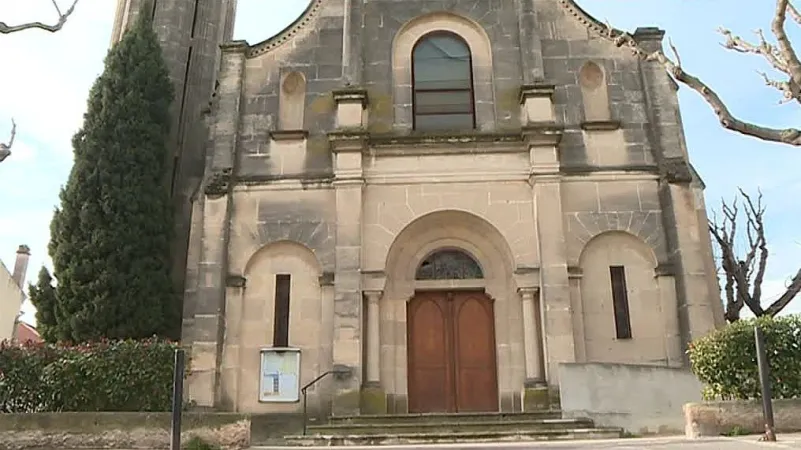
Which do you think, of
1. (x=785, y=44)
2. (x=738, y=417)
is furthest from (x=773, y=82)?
(x=738, y=417)

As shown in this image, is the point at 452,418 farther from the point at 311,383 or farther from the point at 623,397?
the point at 623,397

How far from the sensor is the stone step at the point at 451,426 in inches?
510

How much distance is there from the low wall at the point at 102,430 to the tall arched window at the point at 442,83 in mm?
9878

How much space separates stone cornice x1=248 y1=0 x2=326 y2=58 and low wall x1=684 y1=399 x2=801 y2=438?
1325 centimetres

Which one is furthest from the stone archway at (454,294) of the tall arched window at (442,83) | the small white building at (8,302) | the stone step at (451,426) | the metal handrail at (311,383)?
the small white building at (8,302)

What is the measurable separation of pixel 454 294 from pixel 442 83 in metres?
5.43

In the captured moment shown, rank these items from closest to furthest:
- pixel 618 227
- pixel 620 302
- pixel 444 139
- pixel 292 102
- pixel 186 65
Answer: pixel 620 302, pixel 618 227, pixel 444 139, pixel 292 102, pixel 186 65

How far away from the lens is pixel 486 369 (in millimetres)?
16531

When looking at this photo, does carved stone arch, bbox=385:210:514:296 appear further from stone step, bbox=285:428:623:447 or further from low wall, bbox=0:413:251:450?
low wall, bbox=0:413:251:450

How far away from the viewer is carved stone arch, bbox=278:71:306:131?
18.2m

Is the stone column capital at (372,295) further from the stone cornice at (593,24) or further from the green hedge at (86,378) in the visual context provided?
the stone cornice at (593,24)

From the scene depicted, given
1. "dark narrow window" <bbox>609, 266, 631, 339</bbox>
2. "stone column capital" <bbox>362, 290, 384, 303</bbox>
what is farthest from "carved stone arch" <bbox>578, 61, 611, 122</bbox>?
"stone column capital" <bbox>362, 290, 384, 303</bbox>

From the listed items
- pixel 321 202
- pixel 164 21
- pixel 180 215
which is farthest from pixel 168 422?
pixel 164 21

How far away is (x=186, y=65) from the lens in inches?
838
